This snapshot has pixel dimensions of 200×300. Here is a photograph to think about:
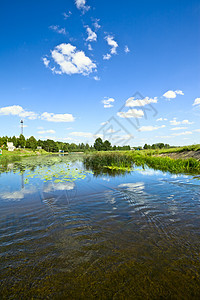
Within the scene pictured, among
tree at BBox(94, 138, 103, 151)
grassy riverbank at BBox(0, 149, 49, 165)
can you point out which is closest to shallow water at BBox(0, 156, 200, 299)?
grassy riverbank at BBox(0, 149, 49, 165)

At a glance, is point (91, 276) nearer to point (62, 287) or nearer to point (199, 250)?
point (62, 287)

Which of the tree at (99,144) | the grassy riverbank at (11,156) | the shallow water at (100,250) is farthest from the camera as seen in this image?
the tree at (99,144)

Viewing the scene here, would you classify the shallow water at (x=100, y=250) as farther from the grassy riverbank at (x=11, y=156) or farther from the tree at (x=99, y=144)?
the tree at (x=99, y=144)

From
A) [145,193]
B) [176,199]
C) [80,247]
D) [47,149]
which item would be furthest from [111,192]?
[47,149]

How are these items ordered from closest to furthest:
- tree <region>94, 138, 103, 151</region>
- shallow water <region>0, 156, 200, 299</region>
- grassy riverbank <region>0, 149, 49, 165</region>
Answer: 1. shallow water <region>0, 156, 200, 299</region>
2. grassy riverbank <region>0, 149, 49, 165</region>
3. tree <region>94, 138, 103, 151</region>

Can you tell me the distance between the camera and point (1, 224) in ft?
13.9

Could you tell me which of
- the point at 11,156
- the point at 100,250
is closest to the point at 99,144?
the point at 11,156

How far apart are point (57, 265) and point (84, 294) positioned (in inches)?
29.3

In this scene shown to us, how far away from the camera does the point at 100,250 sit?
3.04 meters

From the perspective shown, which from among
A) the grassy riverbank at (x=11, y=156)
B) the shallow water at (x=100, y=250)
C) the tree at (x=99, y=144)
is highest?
the tree at (x=99, y=144)

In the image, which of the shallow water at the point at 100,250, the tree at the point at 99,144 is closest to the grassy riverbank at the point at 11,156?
the shallow water at the point at 100,250

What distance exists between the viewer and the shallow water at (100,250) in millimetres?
2188

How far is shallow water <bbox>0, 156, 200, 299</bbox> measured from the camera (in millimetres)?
2188

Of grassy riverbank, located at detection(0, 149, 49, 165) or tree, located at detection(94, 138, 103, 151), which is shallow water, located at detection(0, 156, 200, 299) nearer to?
grassy riverbank, located at detection(0, 149, 49, 165)
